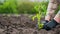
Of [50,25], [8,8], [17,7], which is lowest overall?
[17,7]

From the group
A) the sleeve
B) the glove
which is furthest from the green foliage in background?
the glove

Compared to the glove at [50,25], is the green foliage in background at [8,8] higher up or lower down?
lower down

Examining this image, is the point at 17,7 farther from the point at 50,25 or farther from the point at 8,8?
the point at 50,25

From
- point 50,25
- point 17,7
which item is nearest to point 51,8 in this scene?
point 50,25

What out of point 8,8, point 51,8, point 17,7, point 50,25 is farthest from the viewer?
point 17,7

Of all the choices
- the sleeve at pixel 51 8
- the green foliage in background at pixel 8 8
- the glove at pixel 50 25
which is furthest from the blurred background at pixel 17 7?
the glove at pixel 50 25

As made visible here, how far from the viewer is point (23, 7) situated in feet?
30.3

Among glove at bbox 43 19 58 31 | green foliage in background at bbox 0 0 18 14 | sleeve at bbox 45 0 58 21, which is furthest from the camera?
green foliage in background at bbox 0 0 18 14

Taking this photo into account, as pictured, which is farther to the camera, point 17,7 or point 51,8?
point 17,7

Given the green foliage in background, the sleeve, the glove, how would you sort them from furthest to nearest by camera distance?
1. the green foliage in background
2. the sleeve
3. the glove

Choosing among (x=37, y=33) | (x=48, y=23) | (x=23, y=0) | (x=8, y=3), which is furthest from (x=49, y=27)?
(x=23, y=0)

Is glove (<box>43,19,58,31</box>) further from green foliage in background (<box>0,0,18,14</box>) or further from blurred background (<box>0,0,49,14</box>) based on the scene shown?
green foliage in background (<box>0,0,18,14</box>)

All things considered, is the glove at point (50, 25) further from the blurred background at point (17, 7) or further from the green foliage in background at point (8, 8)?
the green foliage in background at point (8, 8)

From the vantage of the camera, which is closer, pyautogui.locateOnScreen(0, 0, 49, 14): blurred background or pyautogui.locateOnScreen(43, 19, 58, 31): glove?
pyautogui.locateOnScreen(43, 19, 58, 31): glove
